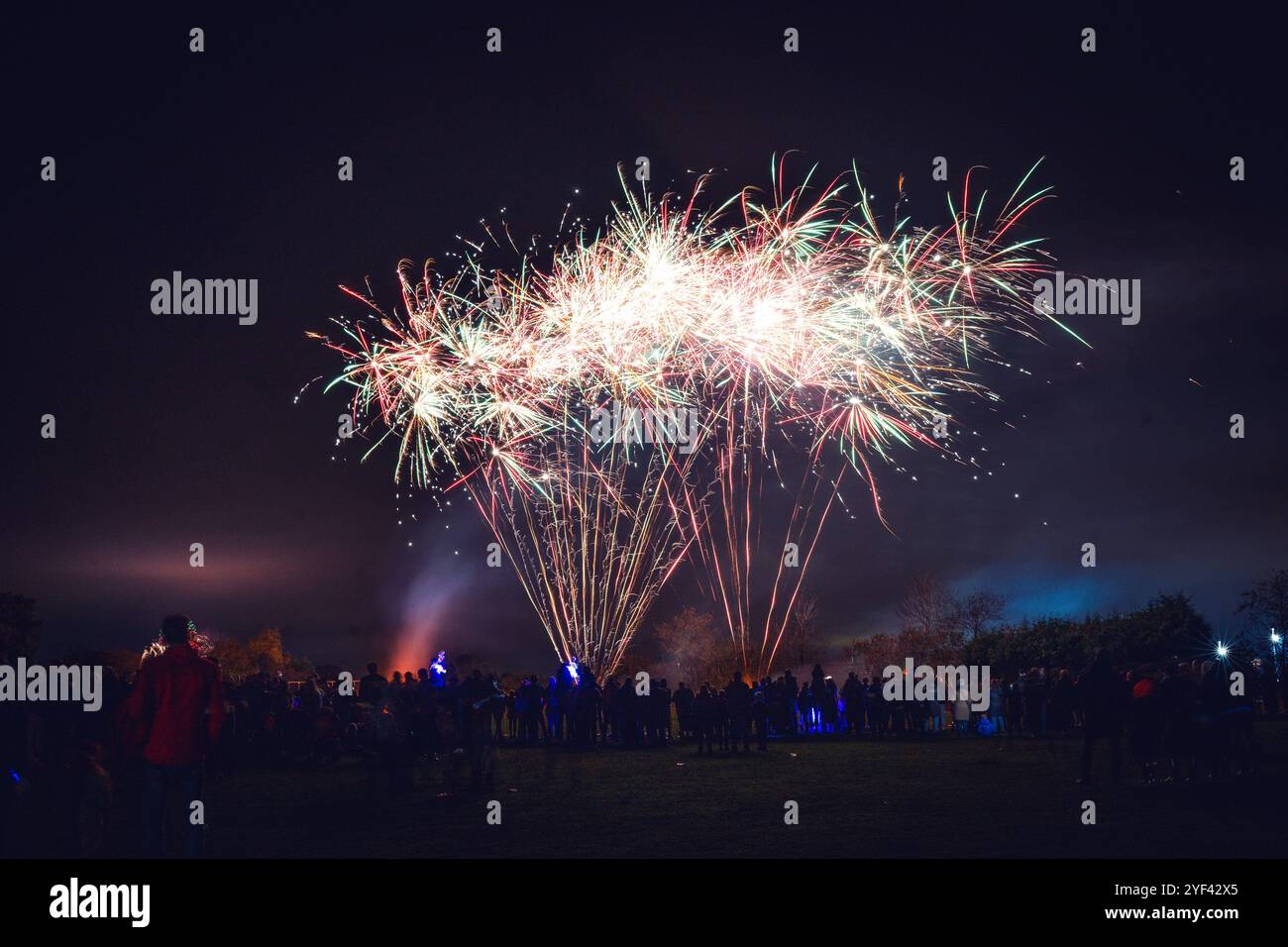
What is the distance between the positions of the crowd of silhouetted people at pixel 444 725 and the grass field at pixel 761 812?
0.64 metres

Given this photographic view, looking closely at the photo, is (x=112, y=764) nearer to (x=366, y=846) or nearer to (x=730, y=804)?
(x=366, y=846)

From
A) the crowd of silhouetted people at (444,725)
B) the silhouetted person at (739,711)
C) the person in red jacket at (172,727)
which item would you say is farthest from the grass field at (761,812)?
the silhouetted person at (739,711)

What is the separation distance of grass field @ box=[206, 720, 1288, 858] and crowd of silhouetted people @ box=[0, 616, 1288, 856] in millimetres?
642

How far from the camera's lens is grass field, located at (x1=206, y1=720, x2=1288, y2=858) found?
10.2m

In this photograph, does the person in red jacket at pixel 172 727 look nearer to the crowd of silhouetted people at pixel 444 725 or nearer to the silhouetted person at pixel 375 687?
the crowd of silhouetted people at pixel 444 725

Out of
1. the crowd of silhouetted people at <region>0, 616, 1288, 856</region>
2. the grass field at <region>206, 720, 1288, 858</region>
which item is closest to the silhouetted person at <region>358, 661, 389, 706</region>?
the crowd of silhouetted people at <region>0, 616, 1288, 856</region>

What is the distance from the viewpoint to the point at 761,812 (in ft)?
40.4

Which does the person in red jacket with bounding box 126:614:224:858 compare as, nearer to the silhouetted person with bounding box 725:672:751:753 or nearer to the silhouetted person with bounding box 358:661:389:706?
the silhouetted person with bounding box 358:661:389:706

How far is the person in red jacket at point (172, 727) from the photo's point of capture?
850 cm

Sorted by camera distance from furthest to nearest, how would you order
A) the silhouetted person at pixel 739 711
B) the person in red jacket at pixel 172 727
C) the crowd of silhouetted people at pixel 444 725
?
the silhouetted person at pixel 739 711 → the crowd of silhouetted people at pixel 444 725 → the person in red jacket at pixel 172 727

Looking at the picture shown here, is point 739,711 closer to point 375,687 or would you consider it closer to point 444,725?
point 444,725
